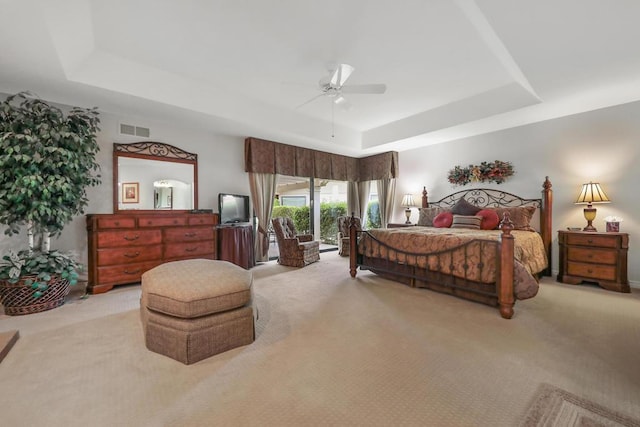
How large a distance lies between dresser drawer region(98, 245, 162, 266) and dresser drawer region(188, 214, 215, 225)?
59 cm

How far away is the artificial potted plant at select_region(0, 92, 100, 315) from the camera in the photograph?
2.88 m

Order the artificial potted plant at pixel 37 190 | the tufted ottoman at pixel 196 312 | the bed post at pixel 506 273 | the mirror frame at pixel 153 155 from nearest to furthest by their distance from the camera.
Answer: the tufted ottoman at pixel 196 312 < the bed post at pixel 506 273 < the artificial potted plant at pixel 37 190 < the mirror frame at pixel 153 155

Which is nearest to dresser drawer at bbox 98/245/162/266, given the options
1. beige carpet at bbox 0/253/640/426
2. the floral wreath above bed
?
beige carpet at bbox 0/253/640/426

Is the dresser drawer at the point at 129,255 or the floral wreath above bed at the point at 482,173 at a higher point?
the floral wreath above bed at the point at 482,173

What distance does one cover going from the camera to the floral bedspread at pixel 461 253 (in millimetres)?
2955

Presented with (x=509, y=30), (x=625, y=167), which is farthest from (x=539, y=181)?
(x=509, y=30)

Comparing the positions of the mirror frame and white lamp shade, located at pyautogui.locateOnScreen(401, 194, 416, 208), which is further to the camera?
white lamp shade, located at pyautogui.locateOnScreen(401, 194, 416, 208)

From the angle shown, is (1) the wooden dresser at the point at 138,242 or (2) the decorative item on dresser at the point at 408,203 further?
(2) the decorative item on dresser at the point at 408,203

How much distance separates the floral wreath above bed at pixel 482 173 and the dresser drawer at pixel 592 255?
1.63 meters

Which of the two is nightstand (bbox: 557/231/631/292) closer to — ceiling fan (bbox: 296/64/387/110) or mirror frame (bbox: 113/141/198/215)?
ceiling fan (bbox: 296/64/387/110)

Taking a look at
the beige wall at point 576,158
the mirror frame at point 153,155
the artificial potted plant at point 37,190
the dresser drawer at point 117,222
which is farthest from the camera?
the mirror frame at point 153,155

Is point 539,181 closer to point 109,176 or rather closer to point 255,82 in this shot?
point 255,82

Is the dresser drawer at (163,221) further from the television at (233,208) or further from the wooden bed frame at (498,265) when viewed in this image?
the wooden bed frame at (498,265)

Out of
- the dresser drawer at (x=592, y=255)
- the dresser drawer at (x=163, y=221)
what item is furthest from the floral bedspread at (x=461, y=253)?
the dresser drawer at (x=163, y=221)
